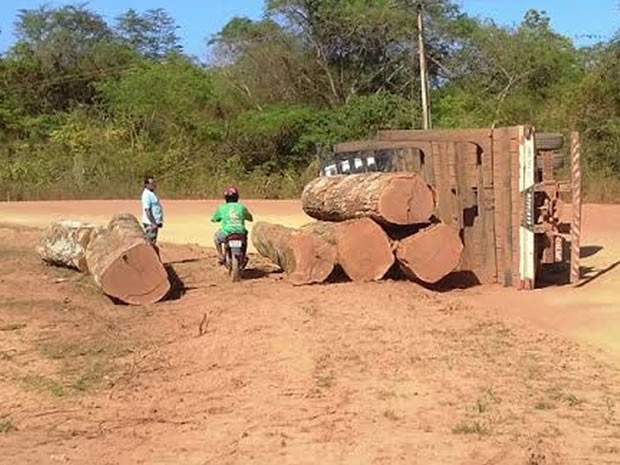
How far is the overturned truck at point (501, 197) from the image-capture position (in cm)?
1315

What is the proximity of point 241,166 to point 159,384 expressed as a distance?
108 ft

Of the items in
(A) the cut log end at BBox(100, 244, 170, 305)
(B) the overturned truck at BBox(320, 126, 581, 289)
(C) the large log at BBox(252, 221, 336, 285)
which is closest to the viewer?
(A) the cut log end at BBox(100, 244, 170, 305)

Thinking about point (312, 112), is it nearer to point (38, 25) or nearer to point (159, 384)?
point (38, 25)

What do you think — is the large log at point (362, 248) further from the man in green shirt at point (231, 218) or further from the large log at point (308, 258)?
the man in green shirt at point (231, 218)

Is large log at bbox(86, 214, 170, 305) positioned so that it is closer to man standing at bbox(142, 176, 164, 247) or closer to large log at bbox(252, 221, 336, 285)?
large log at bbox(252, 221, 336, 285)

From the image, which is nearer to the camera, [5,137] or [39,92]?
[5,137]

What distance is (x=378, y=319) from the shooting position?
10914mm

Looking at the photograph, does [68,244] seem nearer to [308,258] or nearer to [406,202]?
[308,258]

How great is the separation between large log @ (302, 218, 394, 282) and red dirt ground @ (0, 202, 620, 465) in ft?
0.93

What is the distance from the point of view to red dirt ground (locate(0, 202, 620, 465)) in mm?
6676

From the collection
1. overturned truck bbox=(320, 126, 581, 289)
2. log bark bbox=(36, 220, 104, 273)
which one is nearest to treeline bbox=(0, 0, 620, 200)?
log bark bbox=(36, 220, 104, 273)

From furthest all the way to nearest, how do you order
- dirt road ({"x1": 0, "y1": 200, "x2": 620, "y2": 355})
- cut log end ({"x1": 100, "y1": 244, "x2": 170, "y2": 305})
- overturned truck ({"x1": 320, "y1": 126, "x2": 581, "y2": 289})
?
overturned truck ({"x1": 320, "y1": 126, "x2": 581, "y2": 289}) < cut log end ({"x1": 100, "y1": 244, "x2": 170, "y2": 305}) < dirt road ({"x1": 0, "y1": 200, "x2": 620, "y2": 355})

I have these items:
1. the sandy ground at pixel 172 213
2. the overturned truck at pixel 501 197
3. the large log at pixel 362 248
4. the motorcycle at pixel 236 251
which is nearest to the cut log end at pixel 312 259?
the large log at pixel 362 248

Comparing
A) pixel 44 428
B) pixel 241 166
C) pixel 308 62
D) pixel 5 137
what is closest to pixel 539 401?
pixel 44 428
